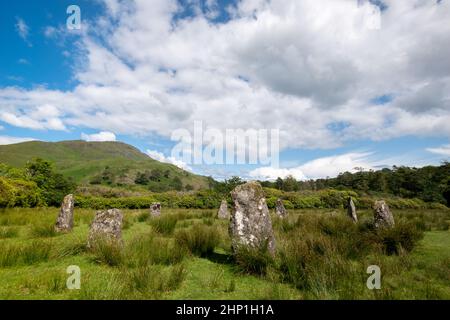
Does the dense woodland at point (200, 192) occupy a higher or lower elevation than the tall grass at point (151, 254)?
higher

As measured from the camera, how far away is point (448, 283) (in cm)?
520

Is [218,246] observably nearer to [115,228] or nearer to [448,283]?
[115,228]

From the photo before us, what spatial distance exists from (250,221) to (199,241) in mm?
1765

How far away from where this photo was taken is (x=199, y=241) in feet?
25.5

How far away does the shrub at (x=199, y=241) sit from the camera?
759 centimetres

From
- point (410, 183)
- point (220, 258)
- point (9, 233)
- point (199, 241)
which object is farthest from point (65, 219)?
point (410, 183)

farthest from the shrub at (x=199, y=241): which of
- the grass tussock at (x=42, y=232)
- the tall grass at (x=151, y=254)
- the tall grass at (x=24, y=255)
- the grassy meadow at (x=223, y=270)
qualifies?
the grass tussock at (x=42, y=232)

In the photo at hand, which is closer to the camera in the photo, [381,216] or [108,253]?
[108,253]

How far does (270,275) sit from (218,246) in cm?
339

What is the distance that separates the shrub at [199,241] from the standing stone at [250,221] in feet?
3.93

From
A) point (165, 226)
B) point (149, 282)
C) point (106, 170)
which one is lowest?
point (149, 282)

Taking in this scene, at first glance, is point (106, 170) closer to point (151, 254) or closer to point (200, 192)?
point (200, 192)
